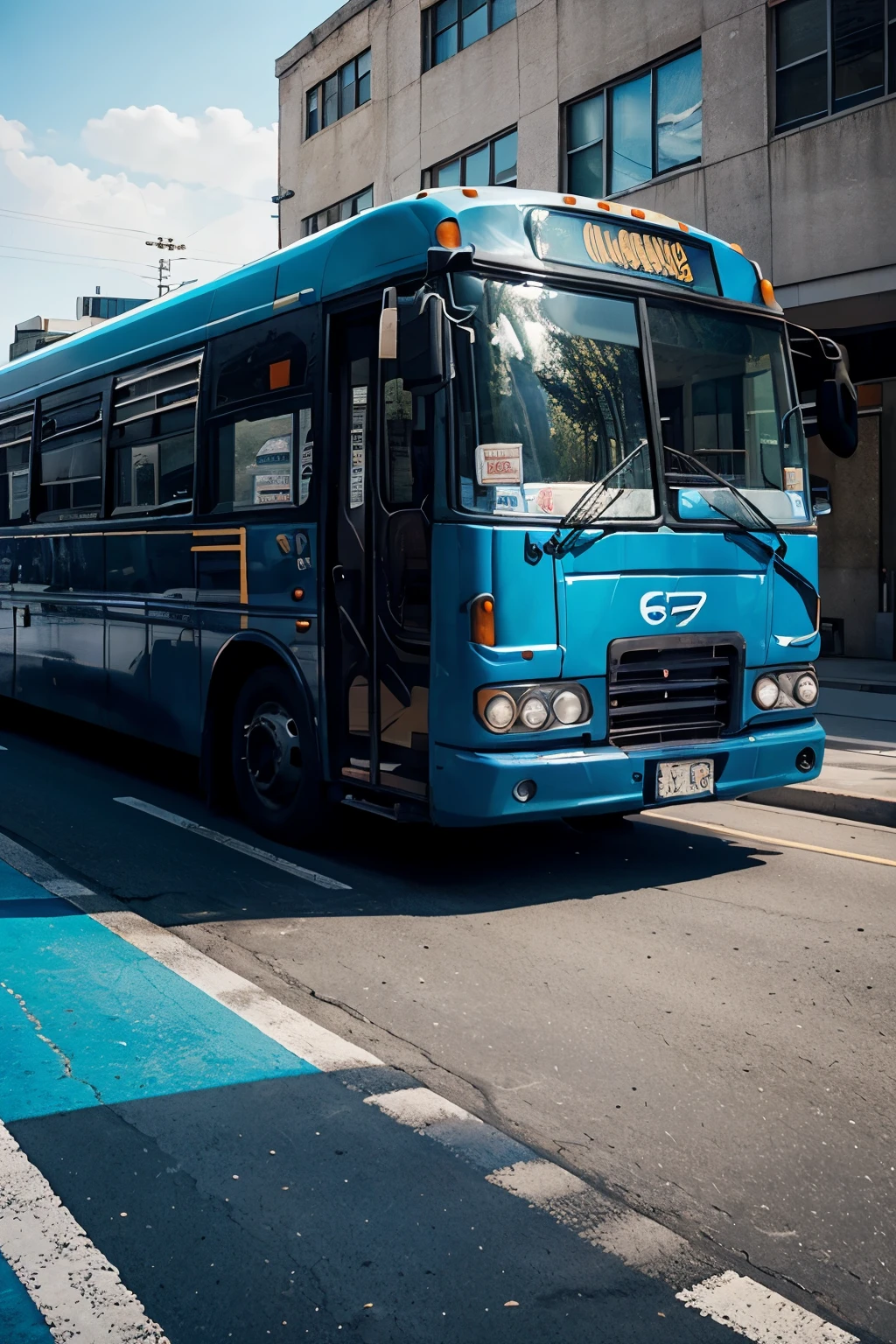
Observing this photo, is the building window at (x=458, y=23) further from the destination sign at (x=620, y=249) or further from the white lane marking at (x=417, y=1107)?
the white lane marking at (x=417, y=1107)

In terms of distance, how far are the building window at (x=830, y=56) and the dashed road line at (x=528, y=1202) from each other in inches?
636

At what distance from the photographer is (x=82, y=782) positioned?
975cm

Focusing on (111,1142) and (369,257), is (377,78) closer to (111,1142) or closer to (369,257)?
(369,257)

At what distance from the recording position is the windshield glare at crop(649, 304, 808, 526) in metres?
6.70

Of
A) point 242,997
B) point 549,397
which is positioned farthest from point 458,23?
point 242,997

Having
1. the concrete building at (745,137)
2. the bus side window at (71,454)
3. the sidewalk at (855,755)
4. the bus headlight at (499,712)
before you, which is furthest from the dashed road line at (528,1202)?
the concrete building at (745,137)

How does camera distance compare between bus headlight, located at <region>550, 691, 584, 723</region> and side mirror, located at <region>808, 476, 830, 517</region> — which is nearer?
bus headlight, located at <region>550, 691, 584, 723</region>

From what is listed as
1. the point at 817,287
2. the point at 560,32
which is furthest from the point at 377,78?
the point at 817,287

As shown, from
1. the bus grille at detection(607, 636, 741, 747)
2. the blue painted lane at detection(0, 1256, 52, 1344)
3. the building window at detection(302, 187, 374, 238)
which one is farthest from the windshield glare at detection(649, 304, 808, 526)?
the building window at detection(302, 187, 374, 238)

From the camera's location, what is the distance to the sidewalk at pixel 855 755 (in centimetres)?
894

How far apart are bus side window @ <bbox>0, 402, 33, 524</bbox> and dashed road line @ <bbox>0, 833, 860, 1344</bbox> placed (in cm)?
763

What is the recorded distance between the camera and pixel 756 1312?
2.91 m

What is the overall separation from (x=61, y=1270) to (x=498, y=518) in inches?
151

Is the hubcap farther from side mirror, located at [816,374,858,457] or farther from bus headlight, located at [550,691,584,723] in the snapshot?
side mirror, located at [816,374,858,457]
